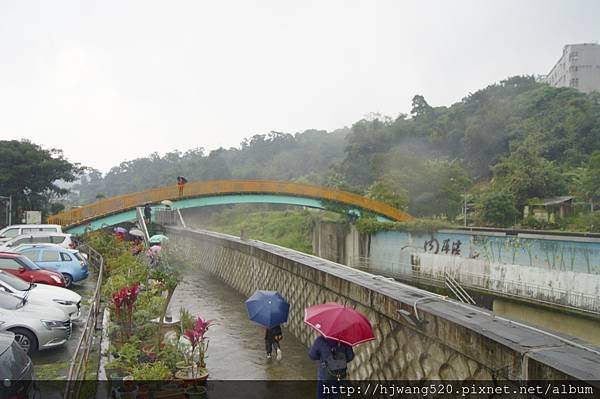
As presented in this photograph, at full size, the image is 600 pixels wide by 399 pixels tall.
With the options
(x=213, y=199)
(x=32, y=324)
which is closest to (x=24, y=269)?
(x=32, y=324)

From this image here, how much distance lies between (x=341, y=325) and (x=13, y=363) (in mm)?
3610

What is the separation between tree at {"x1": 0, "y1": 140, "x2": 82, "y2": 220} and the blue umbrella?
105 feet

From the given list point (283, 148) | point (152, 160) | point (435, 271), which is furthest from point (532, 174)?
point (152, 160)

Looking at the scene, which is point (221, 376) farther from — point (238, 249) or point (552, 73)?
point (552, 73)

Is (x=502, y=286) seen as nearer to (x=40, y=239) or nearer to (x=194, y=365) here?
(x=194, y=365)

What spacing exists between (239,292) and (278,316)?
24.3 ft

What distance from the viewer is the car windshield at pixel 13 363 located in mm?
4801

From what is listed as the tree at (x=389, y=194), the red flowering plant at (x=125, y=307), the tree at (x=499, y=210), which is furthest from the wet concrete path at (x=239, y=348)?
the tree at (x=499, y=210)

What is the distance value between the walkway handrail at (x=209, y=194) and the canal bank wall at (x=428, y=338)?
19.2 meters

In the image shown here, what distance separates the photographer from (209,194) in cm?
2966

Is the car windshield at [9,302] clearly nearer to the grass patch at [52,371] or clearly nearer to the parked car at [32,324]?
the parked car at [32,324]

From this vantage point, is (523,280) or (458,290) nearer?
(523,280)

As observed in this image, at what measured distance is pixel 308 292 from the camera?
9.30 m

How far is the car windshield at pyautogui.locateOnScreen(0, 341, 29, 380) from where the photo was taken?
4.80 meters
